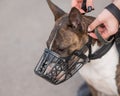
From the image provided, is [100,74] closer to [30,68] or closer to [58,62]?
[58,62]

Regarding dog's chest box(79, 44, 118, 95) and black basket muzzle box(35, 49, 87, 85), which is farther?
dog's chest box(79, 44, 118, 95)

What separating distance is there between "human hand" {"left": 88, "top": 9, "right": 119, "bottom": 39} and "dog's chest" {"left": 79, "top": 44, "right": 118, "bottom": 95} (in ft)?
0.32

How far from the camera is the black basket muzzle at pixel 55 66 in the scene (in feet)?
5.61

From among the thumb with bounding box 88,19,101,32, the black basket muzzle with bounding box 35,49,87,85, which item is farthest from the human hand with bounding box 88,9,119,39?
the black basket muzzle with bounding box 35,49,87,85

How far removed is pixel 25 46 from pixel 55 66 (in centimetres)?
121

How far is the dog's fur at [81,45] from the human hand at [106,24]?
0.13 ft

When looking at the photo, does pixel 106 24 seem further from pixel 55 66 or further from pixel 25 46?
pixel 25 46

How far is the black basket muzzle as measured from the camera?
5.61ft

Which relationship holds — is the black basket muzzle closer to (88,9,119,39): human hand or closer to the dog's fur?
the dog's fur

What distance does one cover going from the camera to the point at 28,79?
2594 mm

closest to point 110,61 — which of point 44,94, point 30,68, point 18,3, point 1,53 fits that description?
point 44,94

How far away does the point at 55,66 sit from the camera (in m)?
1.72

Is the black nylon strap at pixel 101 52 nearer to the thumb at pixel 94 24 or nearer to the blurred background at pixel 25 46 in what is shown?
the thumb at pixel 94 24

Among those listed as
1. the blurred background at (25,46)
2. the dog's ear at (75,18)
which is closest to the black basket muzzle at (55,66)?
the dog's ear at (75,18)
